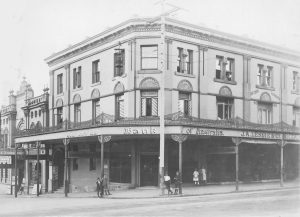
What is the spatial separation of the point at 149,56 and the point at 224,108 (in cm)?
767

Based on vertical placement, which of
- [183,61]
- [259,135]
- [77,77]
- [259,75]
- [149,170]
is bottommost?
[149,170]

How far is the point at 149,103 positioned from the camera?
31.8 meters

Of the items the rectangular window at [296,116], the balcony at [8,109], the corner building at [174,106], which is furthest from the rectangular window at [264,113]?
the balcony at [8,109]

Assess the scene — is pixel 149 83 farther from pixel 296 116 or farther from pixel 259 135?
pixel 296 116

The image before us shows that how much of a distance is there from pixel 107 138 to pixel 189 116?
22.8 feet

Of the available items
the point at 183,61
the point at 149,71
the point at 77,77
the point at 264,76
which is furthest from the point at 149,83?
the point at 264,76

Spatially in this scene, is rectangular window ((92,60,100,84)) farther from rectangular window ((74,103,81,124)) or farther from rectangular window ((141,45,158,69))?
rectangular window ((141,45,158,69))

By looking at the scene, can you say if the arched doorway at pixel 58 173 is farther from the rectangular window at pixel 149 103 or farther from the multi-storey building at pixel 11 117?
the rectangular window at pixel 149 103

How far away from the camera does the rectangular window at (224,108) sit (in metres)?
35.2

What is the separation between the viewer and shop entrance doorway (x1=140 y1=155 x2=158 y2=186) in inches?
1247

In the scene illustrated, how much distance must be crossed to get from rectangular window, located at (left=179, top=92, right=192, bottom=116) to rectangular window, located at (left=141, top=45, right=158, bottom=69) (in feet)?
9.54

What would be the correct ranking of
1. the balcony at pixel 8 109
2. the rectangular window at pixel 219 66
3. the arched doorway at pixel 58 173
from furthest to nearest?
1. the balcony at pixel 8 109
2. the arched doorway at pixel 58 173
3. the rectangular window at pixel 219 66

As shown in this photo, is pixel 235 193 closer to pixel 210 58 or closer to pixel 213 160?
pixel 213 160

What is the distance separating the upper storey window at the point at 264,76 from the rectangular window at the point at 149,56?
10.4 metres
